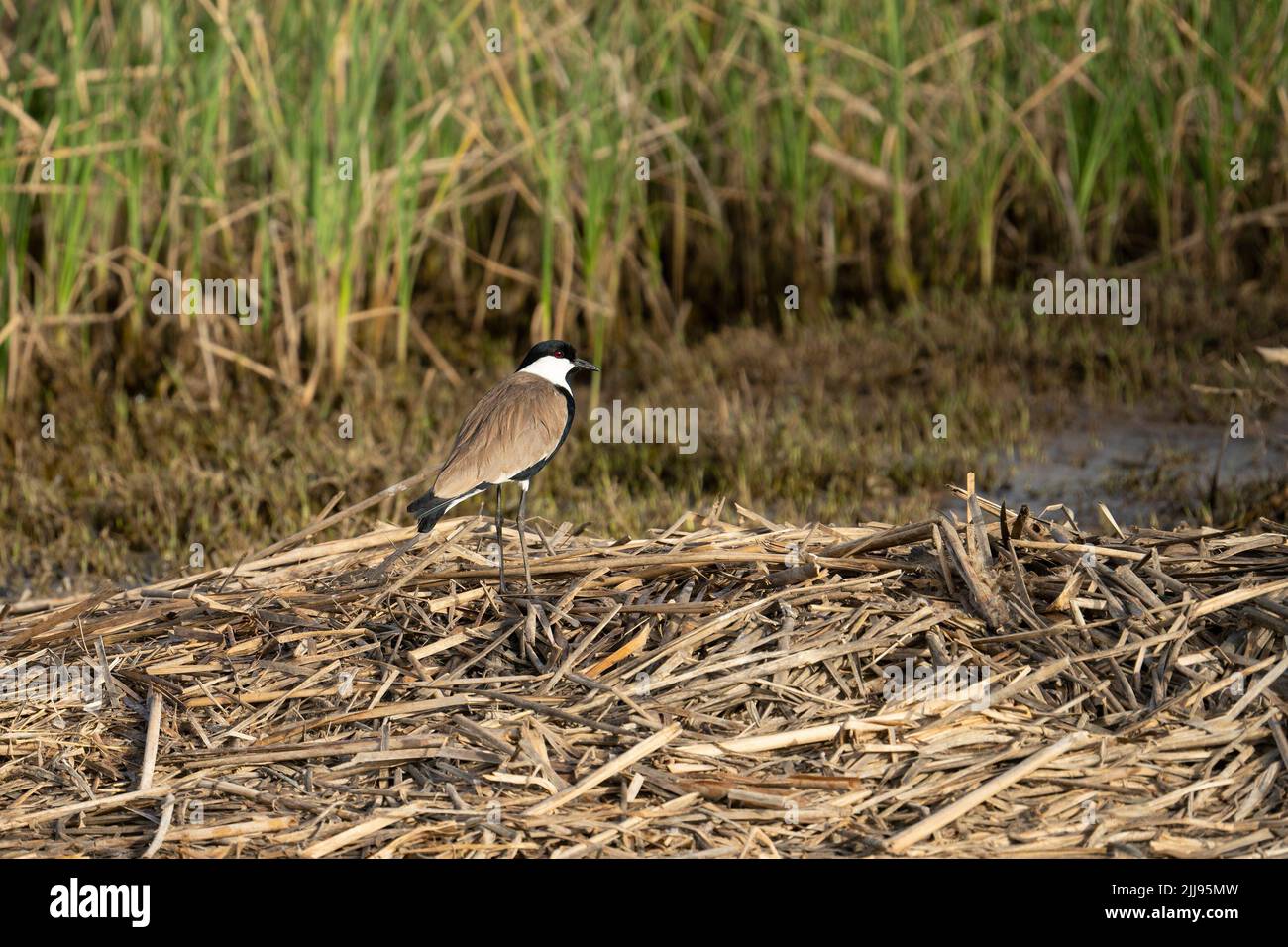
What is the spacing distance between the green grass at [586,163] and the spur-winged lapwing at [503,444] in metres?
4.03

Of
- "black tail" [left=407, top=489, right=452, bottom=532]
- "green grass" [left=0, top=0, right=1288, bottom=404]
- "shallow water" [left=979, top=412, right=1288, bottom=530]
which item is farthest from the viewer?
"green grass" [left=0, top=0, right=1288, bottom=404]

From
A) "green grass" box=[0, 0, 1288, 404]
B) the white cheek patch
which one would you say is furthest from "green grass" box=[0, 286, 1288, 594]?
the white cheek patch

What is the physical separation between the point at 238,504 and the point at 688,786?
4773mm

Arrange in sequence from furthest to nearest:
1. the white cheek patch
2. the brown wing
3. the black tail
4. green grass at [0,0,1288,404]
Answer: green grass at [0,0,1288,404]
the white cheek patch
the brown wing
the black tail

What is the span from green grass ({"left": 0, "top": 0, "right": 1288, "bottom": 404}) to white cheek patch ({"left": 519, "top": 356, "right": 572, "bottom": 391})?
12.2 ft

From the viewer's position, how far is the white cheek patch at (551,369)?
16.8ft

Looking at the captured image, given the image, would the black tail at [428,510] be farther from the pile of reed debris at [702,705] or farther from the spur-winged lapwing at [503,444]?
the pile of reed debris at [702,705]

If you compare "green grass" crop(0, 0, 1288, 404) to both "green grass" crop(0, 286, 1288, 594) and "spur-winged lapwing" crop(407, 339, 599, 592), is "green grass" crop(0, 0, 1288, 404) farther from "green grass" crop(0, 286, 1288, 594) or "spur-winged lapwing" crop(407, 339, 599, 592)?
"spur-winged lapwing" crop(407, 339, 599, 592)

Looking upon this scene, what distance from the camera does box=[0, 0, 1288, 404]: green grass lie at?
8.80m

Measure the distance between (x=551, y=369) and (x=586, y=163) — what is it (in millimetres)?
4126

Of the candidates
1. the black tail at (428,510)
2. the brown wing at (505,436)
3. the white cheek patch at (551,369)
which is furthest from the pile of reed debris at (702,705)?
the white cheek patch at (551,369)

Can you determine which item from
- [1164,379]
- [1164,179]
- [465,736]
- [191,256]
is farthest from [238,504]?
[1164,179]

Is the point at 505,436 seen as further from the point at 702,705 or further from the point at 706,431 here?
the point at 706,431

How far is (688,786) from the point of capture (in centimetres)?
368
